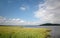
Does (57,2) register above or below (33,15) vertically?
above

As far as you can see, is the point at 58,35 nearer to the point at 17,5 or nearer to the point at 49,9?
the point at 49,9

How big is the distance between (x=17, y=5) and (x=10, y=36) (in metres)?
0.45

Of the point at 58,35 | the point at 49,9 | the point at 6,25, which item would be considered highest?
the point at 49,9

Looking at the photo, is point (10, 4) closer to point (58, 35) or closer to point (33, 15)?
point (33, 15)

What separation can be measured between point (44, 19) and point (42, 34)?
220 mm

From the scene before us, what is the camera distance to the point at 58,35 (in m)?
2.25

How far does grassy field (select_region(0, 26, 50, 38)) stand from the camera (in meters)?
2.21

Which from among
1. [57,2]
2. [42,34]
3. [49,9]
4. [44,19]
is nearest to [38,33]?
[42,34]

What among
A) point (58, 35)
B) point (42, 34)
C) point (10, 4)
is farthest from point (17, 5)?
point (58, 35)

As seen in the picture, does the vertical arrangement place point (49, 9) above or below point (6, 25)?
above

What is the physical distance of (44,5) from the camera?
7.45 ft

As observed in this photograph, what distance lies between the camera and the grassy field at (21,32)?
2215mm

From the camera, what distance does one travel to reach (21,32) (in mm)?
2227

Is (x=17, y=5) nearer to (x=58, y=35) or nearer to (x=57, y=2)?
(x=57, y=2)
